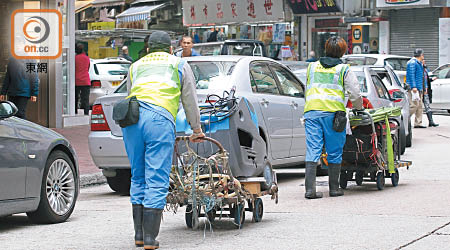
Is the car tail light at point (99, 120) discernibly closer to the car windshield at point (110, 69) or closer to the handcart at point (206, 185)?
the handcart at point (206, 185)

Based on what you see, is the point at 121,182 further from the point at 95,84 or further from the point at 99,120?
the point at 95,84

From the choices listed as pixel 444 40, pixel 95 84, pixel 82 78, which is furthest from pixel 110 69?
pixel 444 40

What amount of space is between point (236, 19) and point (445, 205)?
29717 millimetres

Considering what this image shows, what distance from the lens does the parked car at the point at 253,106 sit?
34.8ft

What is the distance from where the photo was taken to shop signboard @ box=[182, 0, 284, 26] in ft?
120

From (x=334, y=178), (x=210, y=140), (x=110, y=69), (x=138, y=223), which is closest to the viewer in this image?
(x=138, y=223)

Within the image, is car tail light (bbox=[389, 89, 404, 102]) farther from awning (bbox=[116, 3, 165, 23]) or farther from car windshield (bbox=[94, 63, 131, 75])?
awning (bbox=[116, 3, 165, 23])

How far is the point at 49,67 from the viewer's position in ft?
66.1

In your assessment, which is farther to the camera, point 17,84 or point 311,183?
point 17,84

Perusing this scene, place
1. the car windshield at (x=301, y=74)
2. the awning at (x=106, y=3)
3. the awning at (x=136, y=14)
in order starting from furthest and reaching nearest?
the awning at (x=106, y=3), the awning at (x=136, y=14), the car windshield at (x=301, y=74)

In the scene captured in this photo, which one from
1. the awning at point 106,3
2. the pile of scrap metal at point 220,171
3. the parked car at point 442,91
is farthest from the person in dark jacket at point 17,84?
the awning at point 106,3

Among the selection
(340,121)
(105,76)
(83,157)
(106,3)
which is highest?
(106,3)

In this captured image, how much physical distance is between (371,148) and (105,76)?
16.1 m

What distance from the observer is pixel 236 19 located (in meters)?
38.2
